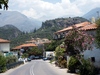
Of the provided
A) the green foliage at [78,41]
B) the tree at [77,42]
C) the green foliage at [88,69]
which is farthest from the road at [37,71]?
the green foliage at [88,69]

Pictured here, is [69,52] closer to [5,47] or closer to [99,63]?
[99,63]

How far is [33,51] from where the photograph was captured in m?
127

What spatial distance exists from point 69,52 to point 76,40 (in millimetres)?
2501

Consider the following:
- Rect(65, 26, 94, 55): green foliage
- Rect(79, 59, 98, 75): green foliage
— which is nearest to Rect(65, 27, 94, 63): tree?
Rect(65, 26, 94, 55): green foliage

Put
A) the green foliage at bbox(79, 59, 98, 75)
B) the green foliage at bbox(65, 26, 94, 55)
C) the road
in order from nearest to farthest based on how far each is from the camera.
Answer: the green foliage at bbox(79, 59, 98, 75) < the green foliage at bbox(65, 26, 94, 55) < the road

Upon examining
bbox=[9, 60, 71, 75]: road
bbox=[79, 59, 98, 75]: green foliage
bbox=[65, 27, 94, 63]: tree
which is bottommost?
bbox=[9, 60, 71, 75]: road

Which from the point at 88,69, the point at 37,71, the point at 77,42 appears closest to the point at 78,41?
the point at 77,42

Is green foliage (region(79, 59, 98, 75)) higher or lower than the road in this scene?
higher

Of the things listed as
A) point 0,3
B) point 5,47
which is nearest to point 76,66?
point 0,3

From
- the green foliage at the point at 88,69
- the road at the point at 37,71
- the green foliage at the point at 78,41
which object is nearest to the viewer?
the green foliage at the point at 88,69

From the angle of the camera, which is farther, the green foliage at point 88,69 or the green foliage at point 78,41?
the green foliage at point 78,41

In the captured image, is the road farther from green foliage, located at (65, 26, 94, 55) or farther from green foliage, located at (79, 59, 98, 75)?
green foliage, located at (79, 59, 98, 75)

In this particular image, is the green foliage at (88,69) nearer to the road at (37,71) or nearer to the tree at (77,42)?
the tree at (77,42)

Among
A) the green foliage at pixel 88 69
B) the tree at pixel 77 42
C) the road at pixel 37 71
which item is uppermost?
the tree at pixel 77 42
